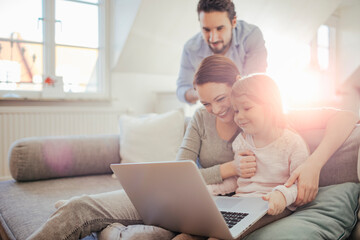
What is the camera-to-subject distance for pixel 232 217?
0.82 metres

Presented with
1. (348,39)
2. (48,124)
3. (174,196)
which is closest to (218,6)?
(174,196)

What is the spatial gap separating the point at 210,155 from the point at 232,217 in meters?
0.35

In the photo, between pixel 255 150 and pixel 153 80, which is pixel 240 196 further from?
pixel 153 80

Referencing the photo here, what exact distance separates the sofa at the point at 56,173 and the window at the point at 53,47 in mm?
1396

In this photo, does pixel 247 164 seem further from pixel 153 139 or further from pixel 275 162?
pixel 153 139

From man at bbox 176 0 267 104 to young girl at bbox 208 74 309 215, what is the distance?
22.3 inches

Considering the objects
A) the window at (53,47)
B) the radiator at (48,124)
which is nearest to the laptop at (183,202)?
the radiator at (48,124)

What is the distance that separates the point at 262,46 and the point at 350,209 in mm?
911

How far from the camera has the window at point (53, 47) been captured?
3.03 meters

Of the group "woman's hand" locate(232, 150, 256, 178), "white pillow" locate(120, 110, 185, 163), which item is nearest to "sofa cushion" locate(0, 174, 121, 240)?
"white pillow" locate(120, 110, 185, 163)

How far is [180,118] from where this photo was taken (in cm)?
193

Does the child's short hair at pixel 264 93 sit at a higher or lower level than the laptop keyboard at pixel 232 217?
higher

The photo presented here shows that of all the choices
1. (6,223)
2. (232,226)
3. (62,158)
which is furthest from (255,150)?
(62,158)

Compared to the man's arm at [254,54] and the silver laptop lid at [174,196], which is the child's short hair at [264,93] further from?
the man's arm at [254,54]
